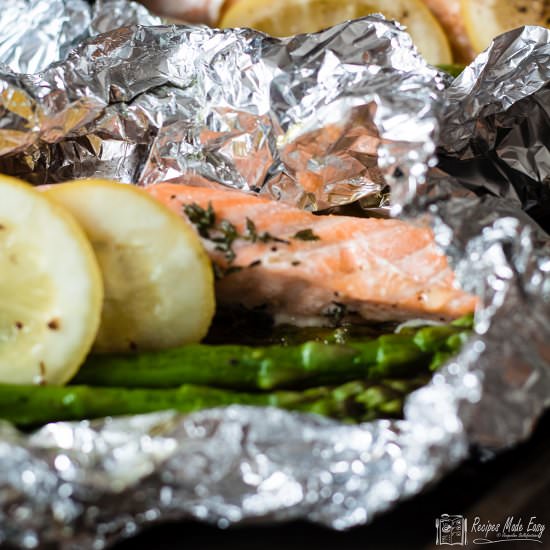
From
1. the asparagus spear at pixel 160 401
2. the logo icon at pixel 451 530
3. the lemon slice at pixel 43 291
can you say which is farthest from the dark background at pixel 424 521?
the lemon slice at pixel 43 291

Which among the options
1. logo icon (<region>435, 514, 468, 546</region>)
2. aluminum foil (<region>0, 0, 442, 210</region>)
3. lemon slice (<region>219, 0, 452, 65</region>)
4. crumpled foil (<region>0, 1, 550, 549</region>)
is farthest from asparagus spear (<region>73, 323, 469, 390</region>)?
lemon slice (<region>219, 0, 452, 65</region>)

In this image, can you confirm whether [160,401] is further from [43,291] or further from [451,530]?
[451,530]

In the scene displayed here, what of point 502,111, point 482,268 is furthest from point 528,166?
point 482,268

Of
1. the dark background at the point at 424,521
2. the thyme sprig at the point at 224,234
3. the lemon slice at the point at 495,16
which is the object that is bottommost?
the dark background at the point at 424,521

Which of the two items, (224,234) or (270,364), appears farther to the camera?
(224,234)

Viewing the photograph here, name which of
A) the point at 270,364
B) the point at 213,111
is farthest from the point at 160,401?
the point at 213,111

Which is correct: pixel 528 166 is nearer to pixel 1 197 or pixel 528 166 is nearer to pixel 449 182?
pixel 449 182

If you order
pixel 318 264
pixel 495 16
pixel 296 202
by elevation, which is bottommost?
pixel 296 202

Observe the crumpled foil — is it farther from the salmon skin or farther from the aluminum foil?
the salmon skin

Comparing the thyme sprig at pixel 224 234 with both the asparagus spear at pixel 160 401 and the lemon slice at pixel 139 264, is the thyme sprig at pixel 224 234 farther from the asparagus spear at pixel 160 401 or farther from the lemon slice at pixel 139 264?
the asparagus spear at pixel 160 401
